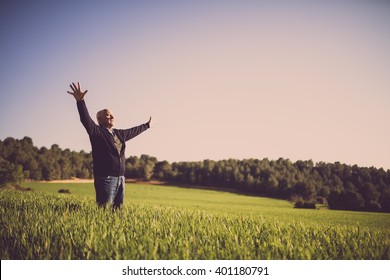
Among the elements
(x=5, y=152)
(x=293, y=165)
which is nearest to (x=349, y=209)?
(x=293, y=165)

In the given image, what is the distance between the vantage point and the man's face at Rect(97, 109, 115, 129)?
5.36 m

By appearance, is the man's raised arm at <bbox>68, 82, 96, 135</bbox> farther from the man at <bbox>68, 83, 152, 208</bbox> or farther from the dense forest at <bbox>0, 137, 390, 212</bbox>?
the dense forest at <bbox>0, 137, 390, 212</bbox>

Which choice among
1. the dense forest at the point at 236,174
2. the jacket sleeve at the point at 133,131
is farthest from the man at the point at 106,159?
the dense forest at the point at 236,174

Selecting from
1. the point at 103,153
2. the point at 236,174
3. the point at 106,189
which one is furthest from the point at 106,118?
the point at 236,174

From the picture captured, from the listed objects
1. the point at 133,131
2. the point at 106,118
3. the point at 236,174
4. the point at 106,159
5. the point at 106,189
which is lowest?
the point at 236,174

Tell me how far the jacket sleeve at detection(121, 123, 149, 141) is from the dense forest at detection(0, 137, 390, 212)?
3130 cm

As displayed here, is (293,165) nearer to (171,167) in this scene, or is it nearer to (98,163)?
(171,167)

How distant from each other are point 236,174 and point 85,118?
302 ft

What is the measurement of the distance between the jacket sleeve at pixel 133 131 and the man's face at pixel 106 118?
0.39 metres

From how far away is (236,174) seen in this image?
308 feet

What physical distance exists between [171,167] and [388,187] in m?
78.3

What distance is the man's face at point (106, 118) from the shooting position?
5.36m

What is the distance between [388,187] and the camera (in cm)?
2906

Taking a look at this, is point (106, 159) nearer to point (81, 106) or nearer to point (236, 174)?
point (81, 106)
